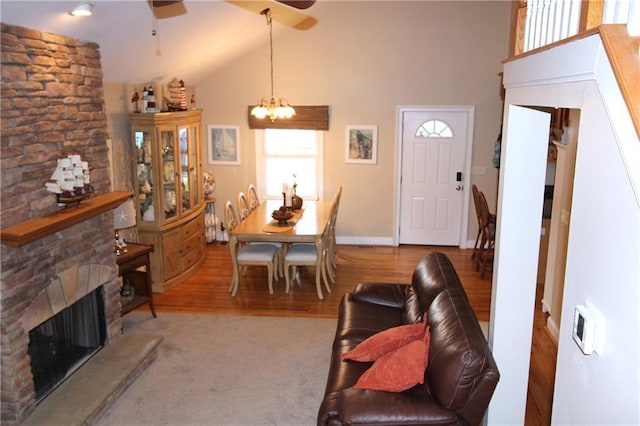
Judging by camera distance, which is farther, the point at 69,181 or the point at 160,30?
the point at 160,30

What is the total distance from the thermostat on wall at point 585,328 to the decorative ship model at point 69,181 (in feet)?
10.4

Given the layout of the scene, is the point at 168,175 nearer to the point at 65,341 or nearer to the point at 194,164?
the point at 194,164

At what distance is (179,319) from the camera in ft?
17.8

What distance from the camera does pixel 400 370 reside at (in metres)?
2.95

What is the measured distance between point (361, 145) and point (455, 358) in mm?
5356

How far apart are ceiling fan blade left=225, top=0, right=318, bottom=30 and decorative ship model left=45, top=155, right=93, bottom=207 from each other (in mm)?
2211

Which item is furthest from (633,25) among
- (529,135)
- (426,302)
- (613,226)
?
(426,302)

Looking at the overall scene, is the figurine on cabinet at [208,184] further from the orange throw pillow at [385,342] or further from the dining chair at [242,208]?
the orange throw pillow at [385,342]

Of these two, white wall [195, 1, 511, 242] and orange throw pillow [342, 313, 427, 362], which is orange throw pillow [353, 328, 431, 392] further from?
white wall [195, 1, 511, 242]

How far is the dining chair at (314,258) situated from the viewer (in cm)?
594

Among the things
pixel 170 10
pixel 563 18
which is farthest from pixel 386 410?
pixel 170 10

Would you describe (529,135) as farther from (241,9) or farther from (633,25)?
(241,9)

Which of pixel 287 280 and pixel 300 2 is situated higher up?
pixel 300 2

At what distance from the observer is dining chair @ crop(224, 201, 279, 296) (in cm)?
600
